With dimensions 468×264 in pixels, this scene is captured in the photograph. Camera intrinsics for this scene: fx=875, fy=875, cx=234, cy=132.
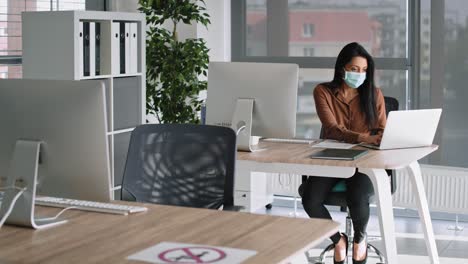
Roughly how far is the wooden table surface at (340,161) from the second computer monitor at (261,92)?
12 cm

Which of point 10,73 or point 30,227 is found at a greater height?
point 10,73

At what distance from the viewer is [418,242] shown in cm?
588

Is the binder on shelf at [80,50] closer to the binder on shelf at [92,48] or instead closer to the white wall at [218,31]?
the binder on shelf at [92,48]

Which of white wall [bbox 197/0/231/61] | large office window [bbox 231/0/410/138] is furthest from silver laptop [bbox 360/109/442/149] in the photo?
white wall [bbox 197/0/231/61]

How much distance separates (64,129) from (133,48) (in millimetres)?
3201

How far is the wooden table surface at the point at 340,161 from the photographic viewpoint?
4266mm

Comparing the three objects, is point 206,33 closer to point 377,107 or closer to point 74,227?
point 377,107

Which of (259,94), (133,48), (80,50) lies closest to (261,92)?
(259,94)

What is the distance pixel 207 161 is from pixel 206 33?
3394 mm

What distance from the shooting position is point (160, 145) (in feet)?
12.6

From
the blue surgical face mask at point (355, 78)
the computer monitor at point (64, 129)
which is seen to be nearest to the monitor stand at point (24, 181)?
the computer monitor at point (64, 129)

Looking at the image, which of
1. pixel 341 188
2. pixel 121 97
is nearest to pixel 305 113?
pixel 121 97

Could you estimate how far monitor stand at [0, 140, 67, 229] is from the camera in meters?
2.86

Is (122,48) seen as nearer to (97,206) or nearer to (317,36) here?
(317,36)
